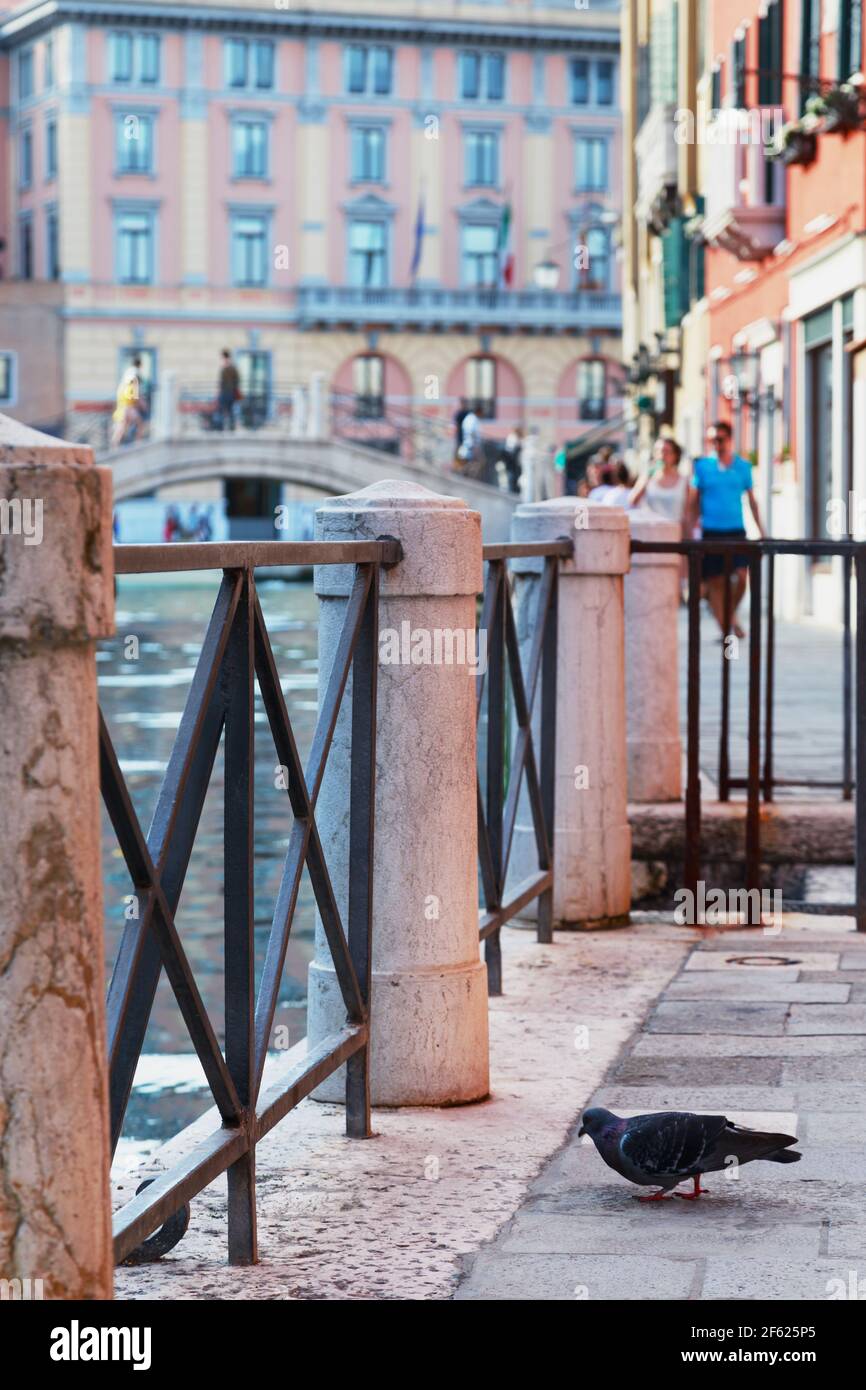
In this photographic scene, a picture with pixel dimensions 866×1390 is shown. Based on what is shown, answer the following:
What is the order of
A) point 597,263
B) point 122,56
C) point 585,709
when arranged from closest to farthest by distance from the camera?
point 585,709
point 122,56
point 597,263

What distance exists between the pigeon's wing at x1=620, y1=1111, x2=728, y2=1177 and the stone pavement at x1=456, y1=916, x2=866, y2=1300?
3.0 inches

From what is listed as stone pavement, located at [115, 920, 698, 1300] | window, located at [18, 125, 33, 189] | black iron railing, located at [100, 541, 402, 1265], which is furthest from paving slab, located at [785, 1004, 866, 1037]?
window, located at [18, 125, 33, 189]

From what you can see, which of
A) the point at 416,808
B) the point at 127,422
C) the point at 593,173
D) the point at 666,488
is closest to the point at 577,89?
the point at 593,173

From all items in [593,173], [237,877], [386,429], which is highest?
[593,173]

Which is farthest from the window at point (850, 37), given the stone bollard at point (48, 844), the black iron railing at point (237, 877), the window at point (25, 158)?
the window at point (25, 158)

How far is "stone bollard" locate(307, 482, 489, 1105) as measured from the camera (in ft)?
14.0

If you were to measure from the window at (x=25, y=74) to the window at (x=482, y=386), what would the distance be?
45.4 feet

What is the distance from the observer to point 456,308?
61.4m

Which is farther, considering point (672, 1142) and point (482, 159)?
point (482, 159)

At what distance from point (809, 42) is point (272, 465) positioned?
27.5 metres

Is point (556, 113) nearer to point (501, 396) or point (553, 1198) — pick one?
point (501, 396)

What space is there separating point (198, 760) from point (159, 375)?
5723 centimetres

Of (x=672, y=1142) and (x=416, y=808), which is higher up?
(x=416, y=808)

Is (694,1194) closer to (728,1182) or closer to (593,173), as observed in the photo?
(728,1182)
